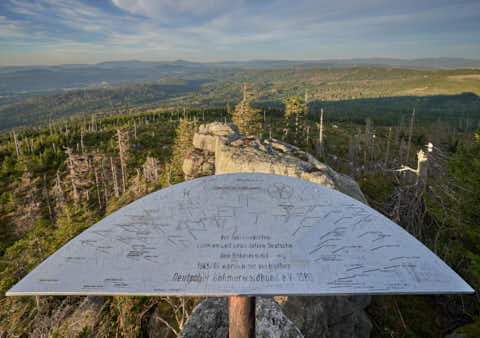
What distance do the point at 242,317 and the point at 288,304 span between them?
12.3 feet

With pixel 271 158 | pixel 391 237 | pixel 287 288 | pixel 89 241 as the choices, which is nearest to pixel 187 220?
pixel 89 241

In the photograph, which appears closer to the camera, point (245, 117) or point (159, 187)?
point (159, 187)

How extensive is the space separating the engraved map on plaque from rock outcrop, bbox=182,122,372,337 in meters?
3.09

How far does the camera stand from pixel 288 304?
6.56 m

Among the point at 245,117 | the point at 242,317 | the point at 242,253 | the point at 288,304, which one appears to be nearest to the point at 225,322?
the point at 288,304

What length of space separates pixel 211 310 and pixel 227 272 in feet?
12.1

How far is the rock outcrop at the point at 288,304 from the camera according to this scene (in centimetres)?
527

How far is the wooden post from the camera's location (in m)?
3.38

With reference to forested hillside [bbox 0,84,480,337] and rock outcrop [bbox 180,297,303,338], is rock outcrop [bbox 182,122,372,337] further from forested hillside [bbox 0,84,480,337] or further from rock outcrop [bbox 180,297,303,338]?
forested hillside [bbox 0,84,480,337]

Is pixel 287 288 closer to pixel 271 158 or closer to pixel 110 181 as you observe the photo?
pixel 271 158

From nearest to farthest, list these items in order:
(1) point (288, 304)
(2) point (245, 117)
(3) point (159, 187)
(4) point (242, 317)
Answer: (4) point (242, 317) → (1) point (288, 304) → (3) point (159, 187) → (2) point (245, 117)

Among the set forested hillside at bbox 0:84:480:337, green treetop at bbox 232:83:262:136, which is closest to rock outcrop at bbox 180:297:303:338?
forested hillside at bbox 0:84:480:337

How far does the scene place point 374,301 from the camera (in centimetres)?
959

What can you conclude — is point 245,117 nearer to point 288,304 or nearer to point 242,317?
point 288,304
